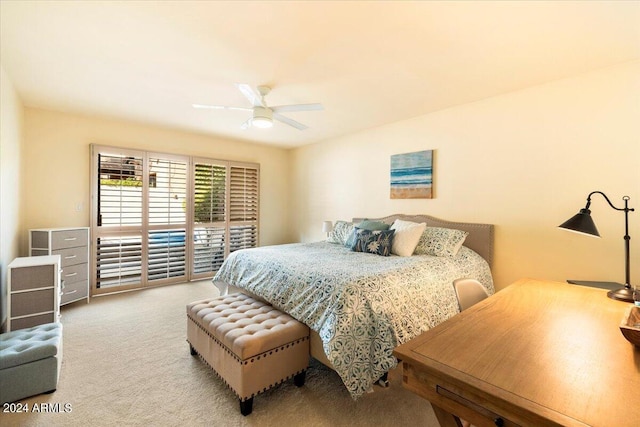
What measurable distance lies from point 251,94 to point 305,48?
0.67 m

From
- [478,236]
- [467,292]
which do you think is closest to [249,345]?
[467,292]

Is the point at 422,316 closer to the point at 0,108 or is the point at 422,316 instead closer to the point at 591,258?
the point at 591,258

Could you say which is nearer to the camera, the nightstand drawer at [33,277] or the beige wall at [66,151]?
the nightstand drawer at [33,277]

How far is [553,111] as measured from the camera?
8.77 feet

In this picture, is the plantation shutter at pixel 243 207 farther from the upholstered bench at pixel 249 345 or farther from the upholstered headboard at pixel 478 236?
the upholstered headboard at pixel 478 236

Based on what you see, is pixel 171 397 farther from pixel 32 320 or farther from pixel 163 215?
pixel 163 215

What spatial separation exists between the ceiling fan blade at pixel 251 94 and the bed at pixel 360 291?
4.97ft

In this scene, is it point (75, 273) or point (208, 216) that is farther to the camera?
point (208, 216)

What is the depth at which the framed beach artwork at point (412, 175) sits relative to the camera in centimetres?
359

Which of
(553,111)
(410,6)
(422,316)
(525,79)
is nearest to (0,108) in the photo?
(410,6)

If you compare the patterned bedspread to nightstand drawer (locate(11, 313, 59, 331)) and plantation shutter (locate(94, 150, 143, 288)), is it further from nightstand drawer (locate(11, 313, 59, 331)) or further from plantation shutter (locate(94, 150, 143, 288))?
plantation shutter (locate(94, 150, 143, 288))

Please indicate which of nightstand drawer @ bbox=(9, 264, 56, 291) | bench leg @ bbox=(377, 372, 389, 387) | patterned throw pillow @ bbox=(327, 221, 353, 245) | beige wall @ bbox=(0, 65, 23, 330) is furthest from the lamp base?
beige wall @ bbox=(0, 65, 23, 330)

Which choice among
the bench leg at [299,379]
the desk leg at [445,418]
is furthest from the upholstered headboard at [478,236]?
the desk leg at [445,418]

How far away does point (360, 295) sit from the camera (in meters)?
1.90
